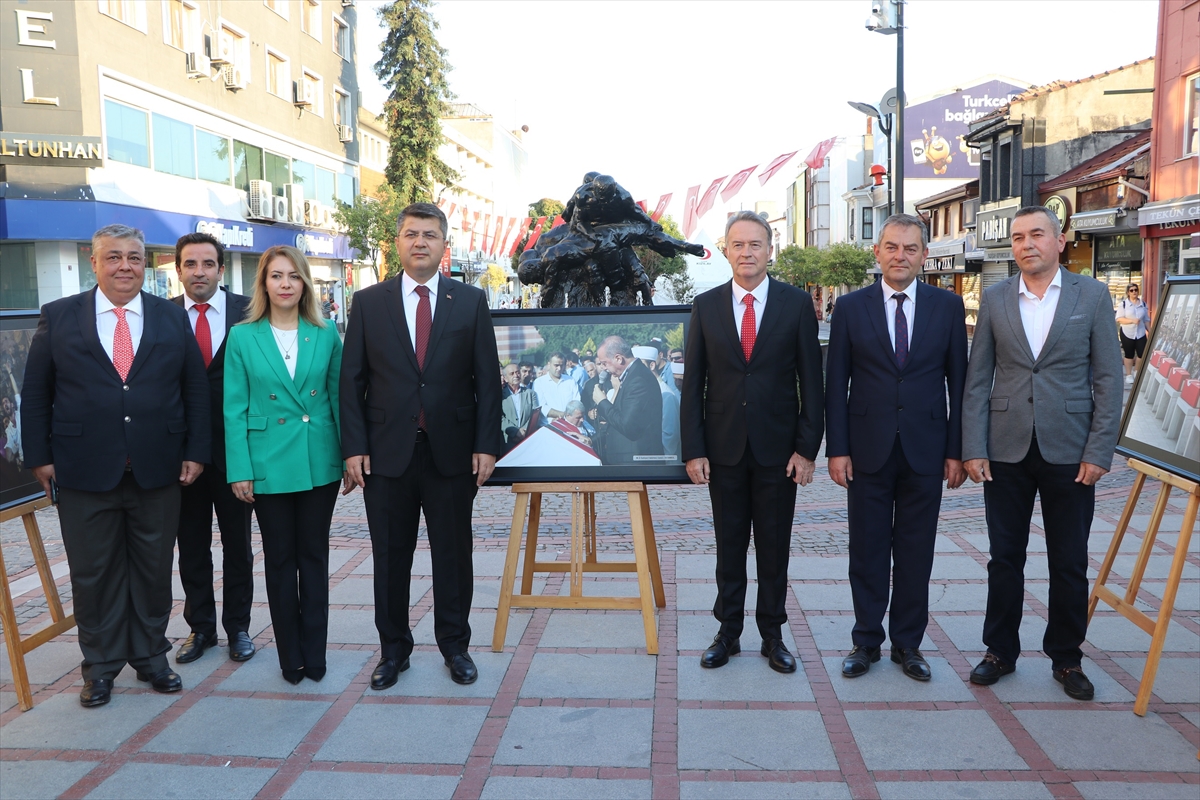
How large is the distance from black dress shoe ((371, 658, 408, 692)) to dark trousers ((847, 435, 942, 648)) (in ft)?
6.86

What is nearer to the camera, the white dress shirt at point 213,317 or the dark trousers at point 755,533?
the dark trousers at point 755,533

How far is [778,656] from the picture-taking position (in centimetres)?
427

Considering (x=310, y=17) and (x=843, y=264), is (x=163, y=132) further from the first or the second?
(x=843, y=264)

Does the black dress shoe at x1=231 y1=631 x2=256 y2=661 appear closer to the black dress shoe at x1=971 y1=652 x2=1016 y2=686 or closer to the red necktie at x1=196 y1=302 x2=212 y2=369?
the red necktie at x1=196 y1=302 x2=212 y2=369

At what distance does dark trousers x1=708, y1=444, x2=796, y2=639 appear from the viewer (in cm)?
429

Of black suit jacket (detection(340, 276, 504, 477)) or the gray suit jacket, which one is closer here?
the gray suit jacket

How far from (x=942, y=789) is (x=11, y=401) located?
4.34 metres

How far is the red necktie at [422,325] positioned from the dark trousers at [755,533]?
4.68 feet

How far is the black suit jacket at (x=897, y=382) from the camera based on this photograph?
13.5 ft

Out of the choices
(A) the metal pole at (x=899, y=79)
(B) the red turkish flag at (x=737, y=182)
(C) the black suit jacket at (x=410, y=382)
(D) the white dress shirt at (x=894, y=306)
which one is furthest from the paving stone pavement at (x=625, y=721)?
(A) the metal pole at (x=899, y=79)

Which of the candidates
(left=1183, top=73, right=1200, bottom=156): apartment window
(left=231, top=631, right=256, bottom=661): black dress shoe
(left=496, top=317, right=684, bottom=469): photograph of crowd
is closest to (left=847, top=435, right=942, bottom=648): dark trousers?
(left=496, top=317, right=684, bottom=469): photograph of crowd

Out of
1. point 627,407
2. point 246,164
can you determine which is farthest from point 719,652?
point 246,164

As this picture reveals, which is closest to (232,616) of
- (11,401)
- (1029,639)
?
(11,401)

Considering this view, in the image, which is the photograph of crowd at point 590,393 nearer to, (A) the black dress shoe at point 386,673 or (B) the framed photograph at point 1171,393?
(A) the black dress shoe at point 386,673
